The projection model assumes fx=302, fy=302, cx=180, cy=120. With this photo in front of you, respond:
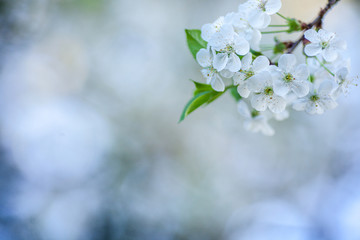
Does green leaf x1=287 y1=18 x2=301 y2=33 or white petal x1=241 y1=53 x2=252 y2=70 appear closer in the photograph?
white petal x1=241 y1=53 x2=252 y2=70

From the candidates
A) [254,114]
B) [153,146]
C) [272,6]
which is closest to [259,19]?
[272,6]

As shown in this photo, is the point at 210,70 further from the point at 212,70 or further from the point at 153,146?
the point at 153,146

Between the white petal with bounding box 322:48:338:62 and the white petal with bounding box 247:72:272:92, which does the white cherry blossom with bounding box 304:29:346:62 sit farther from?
the white petal with bounding box 247:72:272:92

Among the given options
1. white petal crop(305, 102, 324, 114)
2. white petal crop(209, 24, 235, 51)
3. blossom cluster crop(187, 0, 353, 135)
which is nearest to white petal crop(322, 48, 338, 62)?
blossom cluster crop(187, 0, 353, 135)

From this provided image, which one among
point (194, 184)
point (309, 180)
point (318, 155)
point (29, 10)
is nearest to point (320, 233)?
point (309, 180)

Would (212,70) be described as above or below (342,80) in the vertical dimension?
above

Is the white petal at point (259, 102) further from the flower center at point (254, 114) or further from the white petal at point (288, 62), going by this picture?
the flower center at point (254, 114)

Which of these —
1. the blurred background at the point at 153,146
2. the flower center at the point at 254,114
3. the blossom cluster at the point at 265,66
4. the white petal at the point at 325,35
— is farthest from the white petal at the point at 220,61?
the blurred background at the point at 153,146
